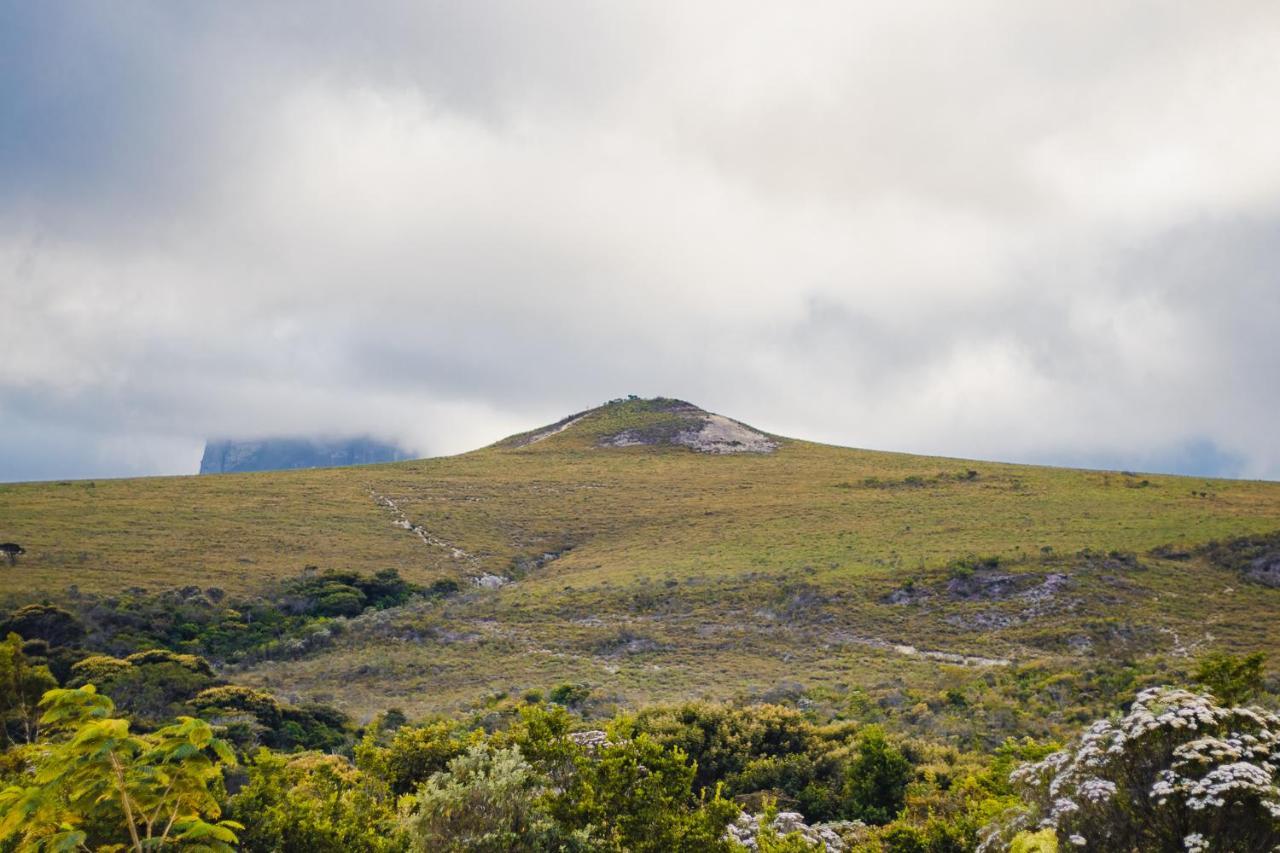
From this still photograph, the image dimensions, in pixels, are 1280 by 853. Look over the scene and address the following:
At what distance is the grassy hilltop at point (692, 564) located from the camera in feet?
105

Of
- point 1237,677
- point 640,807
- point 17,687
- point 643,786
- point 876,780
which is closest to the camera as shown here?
point 640,807

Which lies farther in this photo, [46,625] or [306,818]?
[46,625]

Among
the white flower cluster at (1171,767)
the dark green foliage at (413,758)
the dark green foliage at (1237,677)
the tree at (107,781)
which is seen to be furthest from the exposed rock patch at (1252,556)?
the tree at (107,781)

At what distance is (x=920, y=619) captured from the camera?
119 feet

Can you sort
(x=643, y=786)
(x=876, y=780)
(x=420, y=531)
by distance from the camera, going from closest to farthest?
(x=643, y=786), (x=876, y=780), (x=420, y=531)

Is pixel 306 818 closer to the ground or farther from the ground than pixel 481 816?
closer to the ground

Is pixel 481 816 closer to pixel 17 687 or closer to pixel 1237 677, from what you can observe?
pixel 1237 677

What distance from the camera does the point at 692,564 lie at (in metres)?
49.3

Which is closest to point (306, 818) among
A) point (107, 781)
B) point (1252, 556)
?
point (107, 781)

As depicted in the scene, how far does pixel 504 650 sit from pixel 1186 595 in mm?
31923

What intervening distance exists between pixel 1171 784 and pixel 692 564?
138 ft

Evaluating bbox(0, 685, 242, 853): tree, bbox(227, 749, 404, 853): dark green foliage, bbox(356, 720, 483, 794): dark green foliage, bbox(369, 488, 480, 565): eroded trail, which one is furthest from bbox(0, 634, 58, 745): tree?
bbox(369, 488, 480, 565): eroded trail

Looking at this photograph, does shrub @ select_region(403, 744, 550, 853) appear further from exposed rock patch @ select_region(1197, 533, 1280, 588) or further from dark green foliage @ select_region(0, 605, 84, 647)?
exposed rock patch @ select_region(1197, 533, 1280, 588)

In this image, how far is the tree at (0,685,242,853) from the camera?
20.5 feet
